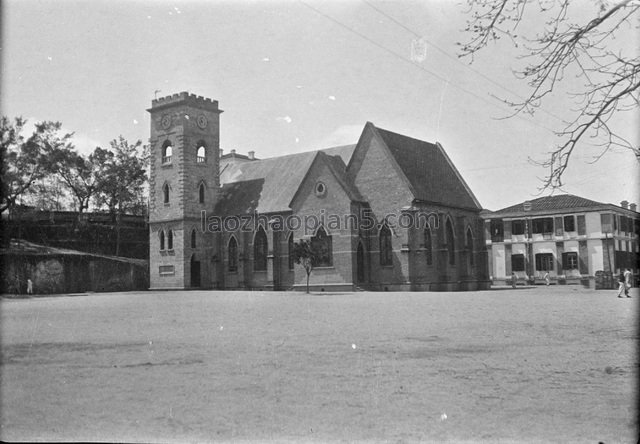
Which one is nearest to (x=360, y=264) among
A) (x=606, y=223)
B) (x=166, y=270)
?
(x=166, y=270)

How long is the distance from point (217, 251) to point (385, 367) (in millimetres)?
41519

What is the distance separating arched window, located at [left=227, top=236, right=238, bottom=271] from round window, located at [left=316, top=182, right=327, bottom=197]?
1011 centimetres

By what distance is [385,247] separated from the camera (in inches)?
1681

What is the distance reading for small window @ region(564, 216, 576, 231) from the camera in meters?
58.8

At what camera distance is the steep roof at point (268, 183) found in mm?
47250

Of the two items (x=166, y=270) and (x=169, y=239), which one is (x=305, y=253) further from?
(x=169, y=239)

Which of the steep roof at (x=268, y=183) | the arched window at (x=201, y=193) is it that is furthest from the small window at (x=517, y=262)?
the arched window at (x=201, y=193)

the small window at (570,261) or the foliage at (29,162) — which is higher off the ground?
the foliage at (29,162)

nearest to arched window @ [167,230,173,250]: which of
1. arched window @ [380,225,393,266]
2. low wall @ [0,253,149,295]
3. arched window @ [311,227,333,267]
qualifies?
low wall @ [0,253,149,295]

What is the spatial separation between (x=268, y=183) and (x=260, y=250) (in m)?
5.75

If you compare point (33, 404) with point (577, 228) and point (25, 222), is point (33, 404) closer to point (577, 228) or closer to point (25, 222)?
point (25, 222)

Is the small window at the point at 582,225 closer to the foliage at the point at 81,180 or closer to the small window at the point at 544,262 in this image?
the small window at the point at 544,262

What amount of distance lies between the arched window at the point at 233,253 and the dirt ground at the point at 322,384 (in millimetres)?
33628

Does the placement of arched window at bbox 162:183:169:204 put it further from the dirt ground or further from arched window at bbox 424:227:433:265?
the dirt ground
